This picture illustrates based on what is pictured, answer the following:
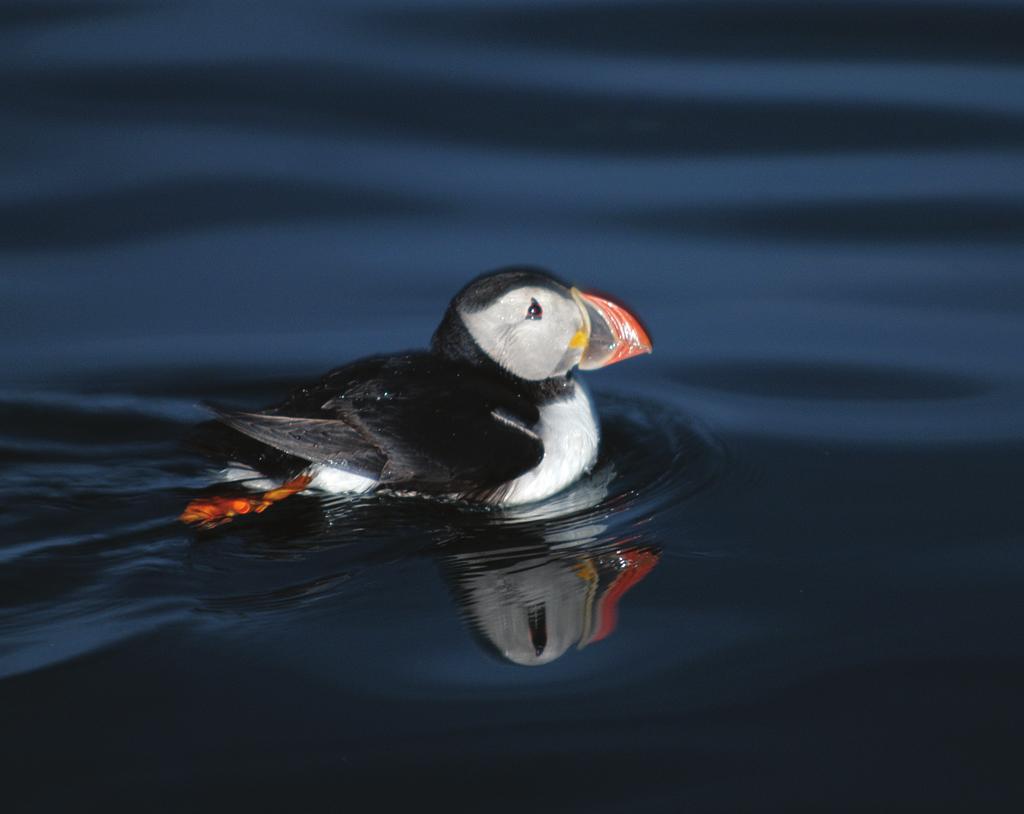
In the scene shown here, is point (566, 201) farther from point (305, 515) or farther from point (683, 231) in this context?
point (305, 515)

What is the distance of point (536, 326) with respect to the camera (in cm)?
473

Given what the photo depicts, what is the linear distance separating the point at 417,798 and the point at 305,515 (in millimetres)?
1377

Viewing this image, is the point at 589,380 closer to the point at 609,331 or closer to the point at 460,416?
the point at 609,331

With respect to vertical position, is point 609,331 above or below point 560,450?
above

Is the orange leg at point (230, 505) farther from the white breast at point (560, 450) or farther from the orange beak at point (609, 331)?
the orange beak at point (609, 331)

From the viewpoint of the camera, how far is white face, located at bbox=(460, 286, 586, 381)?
4.70 meters

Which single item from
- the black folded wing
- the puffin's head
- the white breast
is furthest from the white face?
the black folded wing

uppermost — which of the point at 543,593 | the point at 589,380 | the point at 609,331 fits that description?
the point at 609,331

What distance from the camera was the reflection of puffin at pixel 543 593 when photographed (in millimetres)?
3652

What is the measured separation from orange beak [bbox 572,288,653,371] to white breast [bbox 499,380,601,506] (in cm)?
15

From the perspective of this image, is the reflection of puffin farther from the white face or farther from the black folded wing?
the white face

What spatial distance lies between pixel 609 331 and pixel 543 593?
122 cm

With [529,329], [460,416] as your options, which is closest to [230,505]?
[460,416]

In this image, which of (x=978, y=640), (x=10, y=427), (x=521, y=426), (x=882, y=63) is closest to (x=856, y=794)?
(x=978, y=640)
